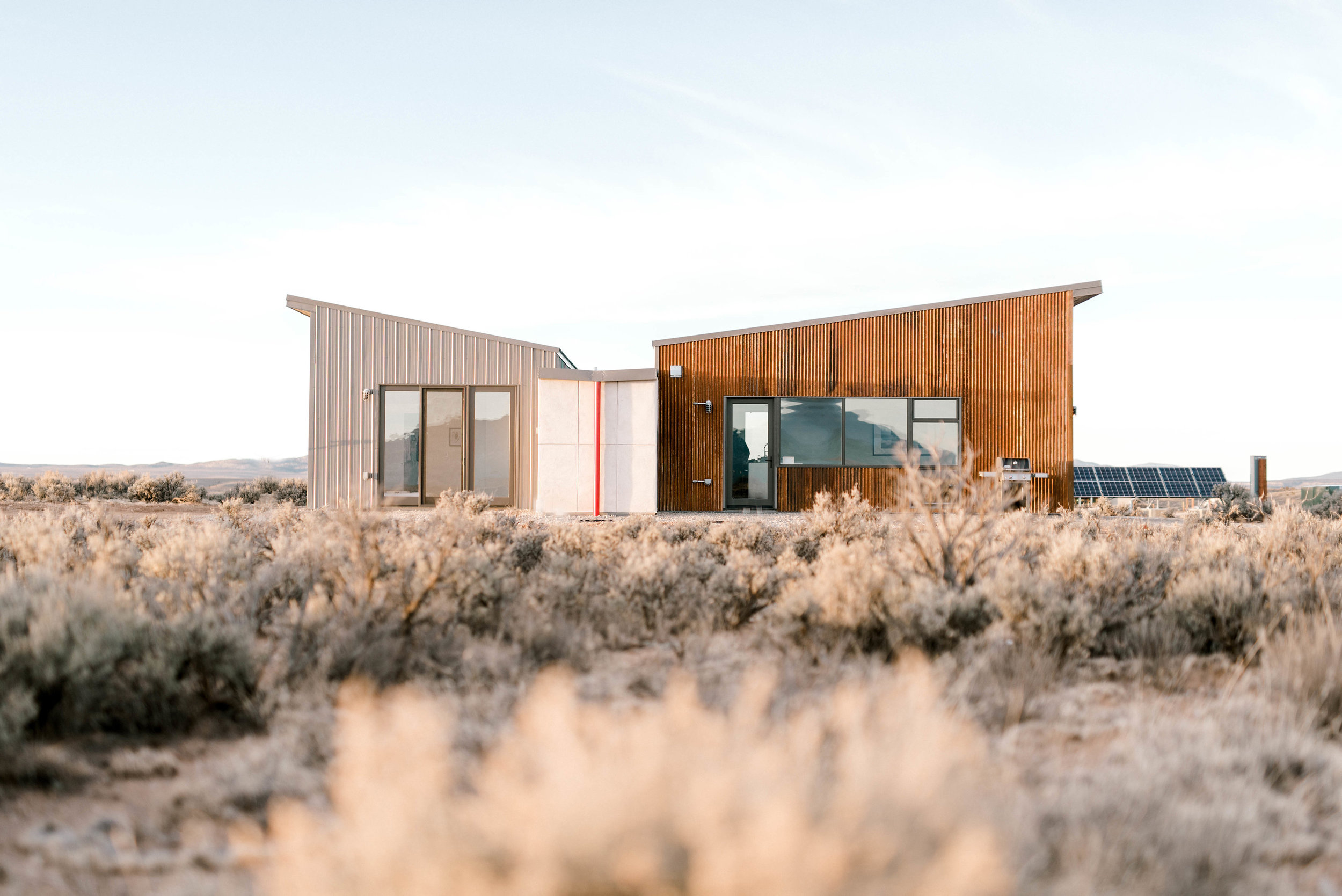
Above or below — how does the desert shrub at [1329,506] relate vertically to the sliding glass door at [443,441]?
below

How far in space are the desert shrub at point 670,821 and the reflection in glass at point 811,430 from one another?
40.0 feet

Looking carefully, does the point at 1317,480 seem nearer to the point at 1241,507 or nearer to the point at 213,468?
the point at 1241,507

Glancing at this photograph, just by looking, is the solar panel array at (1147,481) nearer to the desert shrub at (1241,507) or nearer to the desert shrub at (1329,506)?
the desert shrub at (1329,506)

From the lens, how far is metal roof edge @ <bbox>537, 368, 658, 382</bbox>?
12.8 meters

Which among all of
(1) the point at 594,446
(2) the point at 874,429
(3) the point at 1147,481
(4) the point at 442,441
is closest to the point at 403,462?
(4) the point at 442,441

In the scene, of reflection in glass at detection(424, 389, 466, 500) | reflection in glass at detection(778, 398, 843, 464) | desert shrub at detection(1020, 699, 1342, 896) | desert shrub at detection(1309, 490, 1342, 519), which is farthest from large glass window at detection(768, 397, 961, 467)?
desert shrub at detection(1020, 699, 1342, 896)

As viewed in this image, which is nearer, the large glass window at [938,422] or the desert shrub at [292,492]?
the large glass window at [938,422]

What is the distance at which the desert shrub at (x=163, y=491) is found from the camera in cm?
1894

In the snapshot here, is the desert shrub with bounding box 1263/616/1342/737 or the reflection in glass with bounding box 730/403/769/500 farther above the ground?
the reflection in glass with bounding box 730/403/769/500

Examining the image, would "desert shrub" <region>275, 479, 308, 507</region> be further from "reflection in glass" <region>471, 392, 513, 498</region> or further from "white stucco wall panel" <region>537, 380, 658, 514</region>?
"white stucco wall panel" <region>537, 380, 658, 514</region>

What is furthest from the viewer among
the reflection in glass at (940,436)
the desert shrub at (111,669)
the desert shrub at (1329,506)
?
the desert shrub at (1329,506)

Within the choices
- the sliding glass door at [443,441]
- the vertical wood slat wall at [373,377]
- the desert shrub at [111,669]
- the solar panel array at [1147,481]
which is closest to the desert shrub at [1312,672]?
the desert shrub at [111,669]

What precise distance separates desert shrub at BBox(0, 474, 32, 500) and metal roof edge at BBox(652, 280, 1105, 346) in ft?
57.2

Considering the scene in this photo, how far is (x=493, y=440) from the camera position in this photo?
551 inches
